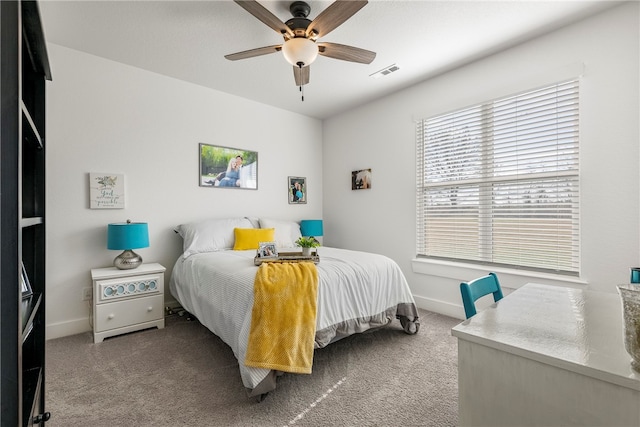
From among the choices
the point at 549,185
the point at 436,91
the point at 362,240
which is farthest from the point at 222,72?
the point at 549,185

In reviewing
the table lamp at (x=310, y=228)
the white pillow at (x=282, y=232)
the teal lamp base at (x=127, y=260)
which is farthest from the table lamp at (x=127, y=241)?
the table lamp at (x=310, y=228)

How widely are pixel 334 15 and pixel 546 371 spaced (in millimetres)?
2129

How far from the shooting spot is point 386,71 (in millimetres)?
3203

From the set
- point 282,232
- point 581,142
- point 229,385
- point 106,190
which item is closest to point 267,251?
point 229,385

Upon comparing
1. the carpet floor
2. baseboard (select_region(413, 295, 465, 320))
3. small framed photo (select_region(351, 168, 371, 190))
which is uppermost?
small framed photo (select_region(351, 168, 371, 190))

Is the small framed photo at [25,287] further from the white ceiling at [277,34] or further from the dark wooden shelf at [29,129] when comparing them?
the white ceiling at [277,34]

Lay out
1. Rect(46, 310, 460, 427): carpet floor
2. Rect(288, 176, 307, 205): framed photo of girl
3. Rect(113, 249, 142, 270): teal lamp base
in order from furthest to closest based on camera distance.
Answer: Rect(288, 176, 307, 205): framed photo of girl, Rect(113, 249, 142, 270): teal lamp base, Rect(46, 310, 460, 427): carpet floor

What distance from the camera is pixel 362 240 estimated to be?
4250mm

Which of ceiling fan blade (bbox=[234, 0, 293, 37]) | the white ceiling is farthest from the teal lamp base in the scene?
ceiling fan blade (bbox=[234, 0, 293, 37])

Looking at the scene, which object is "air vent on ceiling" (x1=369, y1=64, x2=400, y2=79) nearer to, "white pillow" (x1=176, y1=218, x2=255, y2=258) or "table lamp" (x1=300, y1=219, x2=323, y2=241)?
"table lamp" (x1=300, y1=219, x2=323, y2=241)

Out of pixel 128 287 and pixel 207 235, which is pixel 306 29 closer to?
pixel 207 235

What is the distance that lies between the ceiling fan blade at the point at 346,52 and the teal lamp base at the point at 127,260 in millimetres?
2586

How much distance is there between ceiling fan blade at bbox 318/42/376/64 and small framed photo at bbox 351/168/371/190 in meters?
1.87

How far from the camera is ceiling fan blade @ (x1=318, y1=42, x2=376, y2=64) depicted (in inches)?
89.0
